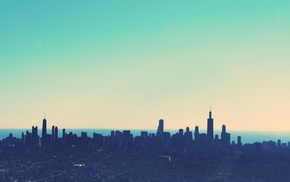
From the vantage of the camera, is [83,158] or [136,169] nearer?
[136,169]

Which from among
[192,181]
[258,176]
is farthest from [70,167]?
[258,176]

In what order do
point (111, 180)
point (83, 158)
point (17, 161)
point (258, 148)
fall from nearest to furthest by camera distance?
point (111, 180)
point (17, 161)
point (83, 158)
point (258, 148)

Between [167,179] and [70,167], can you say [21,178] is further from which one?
[167,179]

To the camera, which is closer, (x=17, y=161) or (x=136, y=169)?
(x=136, y=169)

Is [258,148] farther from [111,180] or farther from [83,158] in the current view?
[111,180]

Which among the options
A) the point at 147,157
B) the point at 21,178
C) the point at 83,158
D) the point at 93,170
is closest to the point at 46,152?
the point at 83,158

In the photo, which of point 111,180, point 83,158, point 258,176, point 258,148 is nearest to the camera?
point 111,180
